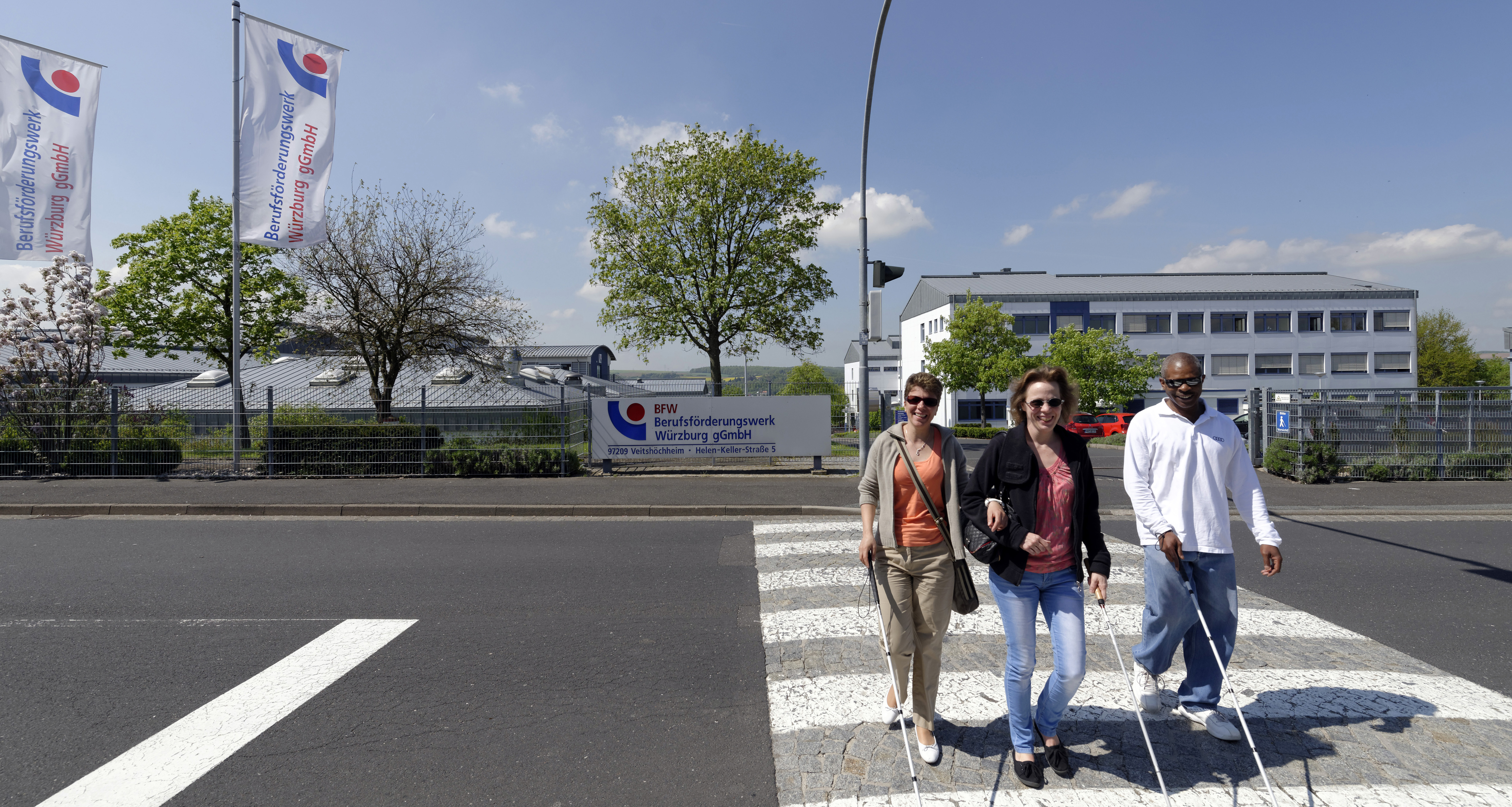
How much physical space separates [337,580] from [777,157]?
18.1 m

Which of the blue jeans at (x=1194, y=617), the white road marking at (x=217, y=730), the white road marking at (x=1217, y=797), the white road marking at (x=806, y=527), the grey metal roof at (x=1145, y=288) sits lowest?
the white road marking at (x=217, y=730)

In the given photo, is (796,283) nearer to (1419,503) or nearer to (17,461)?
(1419,503)

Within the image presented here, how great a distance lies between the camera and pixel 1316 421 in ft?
43.7

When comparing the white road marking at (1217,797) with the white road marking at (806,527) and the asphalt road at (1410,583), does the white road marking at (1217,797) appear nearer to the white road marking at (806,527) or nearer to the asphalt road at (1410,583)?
the asphalt road at (1410,583)

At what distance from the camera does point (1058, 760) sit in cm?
312

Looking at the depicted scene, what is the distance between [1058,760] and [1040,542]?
99 cm

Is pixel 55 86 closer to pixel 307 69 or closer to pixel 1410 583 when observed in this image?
pixel 307 69

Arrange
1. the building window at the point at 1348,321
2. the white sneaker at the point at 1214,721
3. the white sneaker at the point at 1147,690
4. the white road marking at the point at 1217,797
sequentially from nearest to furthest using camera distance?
the white road marking at the point at 1217,797 → the white sneaker at the point at 1214,721 → the white sneaker at the point at 1147,690 → the building window at the point at 1348,321

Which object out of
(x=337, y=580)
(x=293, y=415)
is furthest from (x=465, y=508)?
(x=293, y=415)

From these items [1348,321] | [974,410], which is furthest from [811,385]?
[1348,321]

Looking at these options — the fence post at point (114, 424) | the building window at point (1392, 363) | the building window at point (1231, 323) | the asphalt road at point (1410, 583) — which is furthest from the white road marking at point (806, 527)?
the building window at point (1392, 363)

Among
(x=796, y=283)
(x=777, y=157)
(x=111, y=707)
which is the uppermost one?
(x=777, y=157)

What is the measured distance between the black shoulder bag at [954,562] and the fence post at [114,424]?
1644 cm

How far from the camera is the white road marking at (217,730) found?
3088mm
